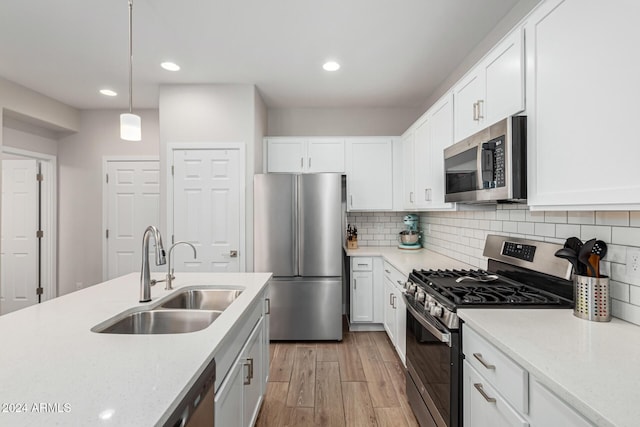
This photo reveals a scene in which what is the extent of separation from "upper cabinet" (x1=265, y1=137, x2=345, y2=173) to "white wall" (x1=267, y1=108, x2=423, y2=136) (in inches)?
16.8

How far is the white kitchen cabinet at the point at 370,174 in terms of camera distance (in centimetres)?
380

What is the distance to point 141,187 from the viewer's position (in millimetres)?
4297

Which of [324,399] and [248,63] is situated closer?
[324,399]

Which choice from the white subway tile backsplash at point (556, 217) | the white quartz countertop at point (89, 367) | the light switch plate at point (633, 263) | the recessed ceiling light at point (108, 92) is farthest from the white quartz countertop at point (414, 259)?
the recessed ceiling light at point (108, 92)

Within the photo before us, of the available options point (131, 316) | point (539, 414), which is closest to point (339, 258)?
point (131, 316)

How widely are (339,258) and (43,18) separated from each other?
3046mm

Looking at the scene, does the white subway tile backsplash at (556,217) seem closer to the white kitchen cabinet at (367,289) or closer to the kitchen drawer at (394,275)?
the kitchen drawer at (394,275)

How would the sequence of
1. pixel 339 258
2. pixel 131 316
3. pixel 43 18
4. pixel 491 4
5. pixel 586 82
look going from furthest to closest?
pixel 339 258
pixel 43 18
pixel 491 4
pixel 131 316
pixel 586 82

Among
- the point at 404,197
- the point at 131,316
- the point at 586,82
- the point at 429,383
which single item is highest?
the point at 586,82

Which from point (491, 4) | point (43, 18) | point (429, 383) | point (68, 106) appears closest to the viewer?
point (429, 383)

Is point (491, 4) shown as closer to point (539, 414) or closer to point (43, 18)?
point (539, 414)

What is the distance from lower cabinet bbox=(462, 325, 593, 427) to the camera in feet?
3.05

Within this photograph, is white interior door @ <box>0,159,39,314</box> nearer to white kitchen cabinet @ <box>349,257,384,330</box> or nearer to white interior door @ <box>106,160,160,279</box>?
white interior door @ <box>106,160,160,279</box>

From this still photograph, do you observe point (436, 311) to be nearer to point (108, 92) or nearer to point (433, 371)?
point (433, 371)
